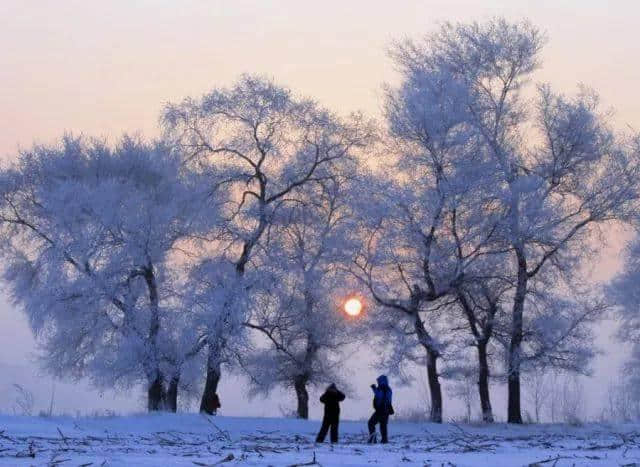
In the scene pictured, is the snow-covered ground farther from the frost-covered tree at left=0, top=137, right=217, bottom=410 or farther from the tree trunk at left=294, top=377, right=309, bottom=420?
the tree trunk at left=294, top=377, right=309, bottom=420

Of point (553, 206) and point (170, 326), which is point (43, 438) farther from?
point (553, 206)

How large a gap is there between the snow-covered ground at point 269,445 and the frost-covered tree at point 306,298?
16.5ft

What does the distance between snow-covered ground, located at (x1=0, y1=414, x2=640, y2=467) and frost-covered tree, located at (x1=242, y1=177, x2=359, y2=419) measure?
5.02 m

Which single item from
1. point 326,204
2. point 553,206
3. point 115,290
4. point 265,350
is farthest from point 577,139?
point 115,290

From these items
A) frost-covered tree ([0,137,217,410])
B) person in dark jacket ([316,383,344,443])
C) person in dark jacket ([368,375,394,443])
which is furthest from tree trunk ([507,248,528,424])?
person in dark jacket ([316,383,344,443])

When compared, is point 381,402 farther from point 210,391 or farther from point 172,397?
point 172,397

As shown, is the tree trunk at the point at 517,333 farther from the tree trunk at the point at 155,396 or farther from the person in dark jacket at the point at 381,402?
the person in dark jacket at the point at 381,402

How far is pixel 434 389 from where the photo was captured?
121 ft

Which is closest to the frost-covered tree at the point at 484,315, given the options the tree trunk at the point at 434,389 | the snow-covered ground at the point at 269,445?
the tree trunk at the point at 434,389

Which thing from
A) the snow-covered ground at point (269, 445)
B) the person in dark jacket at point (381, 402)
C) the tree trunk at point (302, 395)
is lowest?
the snow-covered ground at point (269, 445)

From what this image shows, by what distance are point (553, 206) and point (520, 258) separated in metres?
2.25

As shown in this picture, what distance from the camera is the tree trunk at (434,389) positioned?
119ft

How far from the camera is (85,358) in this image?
117 ft

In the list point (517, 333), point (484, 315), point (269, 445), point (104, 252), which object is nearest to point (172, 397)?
point (104, 252)
